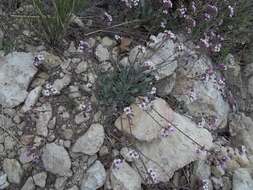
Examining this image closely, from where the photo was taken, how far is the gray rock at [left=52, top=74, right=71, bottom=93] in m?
3.49

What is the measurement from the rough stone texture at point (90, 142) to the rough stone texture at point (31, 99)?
1.53ft

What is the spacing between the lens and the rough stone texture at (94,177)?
3227 mm

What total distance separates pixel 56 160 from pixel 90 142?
0.28 metres

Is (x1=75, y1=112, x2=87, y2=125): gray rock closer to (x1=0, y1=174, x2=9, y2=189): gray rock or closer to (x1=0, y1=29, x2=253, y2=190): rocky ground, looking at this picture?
(x1=0, y1=29, x2=253, y2=190): rocky ground

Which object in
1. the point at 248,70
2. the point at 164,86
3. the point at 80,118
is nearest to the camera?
the point at 80,118

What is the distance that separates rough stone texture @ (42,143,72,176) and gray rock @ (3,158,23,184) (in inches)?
7.8

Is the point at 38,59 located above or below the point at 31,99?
above

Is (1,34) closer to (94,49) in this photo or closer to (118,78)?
(94,49)

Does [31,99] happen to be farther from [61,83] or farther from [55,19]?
[55,19]

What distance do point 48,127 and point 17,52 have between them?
2.32ft

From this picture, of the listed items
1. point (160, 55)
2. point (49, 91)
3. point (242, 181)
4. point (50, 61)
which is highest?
point (160, 55)

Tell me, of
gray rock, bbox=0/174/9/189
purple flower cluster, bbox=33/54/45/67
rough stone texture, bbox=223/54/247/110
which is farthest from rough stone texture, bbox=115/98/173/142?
rough stone texture, bbox=223/54/247/110

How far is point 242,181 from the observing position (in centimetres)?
355

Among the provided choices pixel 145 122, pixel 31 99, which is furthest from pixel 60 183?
pixel 145 122
